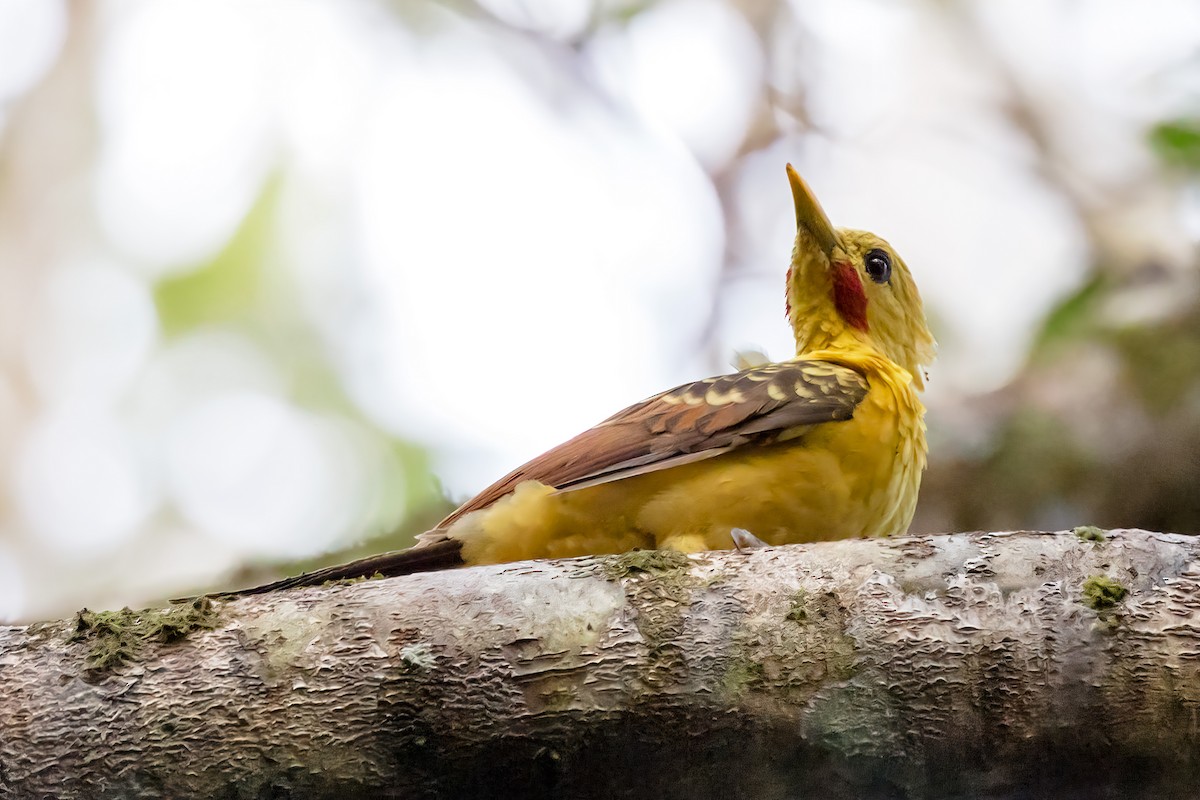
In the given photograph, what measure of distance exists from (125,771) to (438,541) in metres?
1.32

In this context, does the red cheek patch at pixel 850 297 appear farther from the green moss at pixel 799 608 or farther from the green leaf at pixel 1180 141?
the green moss at pixel 799 608

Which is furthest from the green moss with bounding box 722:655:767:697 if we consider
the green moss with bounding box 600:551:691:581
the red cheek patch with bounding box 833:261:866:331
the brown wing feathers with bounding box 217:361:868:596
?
the red cheek patch with bounding box 833:261:866:331

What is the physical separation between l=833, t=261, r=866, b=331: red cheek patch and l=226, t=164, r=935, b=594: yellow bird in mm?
811

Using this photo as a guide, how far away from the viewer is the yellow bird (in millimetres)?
3604

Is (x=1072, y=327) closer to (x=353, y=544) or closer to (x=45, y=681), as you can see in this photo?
(x=353, y=544)

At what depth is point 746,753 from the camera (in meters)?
2.59

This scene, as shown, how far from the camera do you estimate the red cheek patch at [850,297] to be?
4.88m

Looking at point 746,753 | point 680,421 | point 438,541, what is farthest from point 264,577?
point 746,753

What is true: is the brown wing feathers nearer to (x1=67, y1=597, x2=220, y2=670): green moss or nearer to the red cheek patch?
(x1=67, y1=597, x2=220, y2=670): green moss

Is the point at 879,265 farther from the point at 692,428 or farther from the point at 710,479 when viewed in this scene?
the point at 710,479

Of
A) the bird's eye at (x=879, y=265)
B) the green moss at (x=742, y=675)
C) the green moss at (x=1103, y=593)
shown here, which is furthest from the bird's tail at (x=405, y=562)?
the bird's eye at (x=879, y=265)

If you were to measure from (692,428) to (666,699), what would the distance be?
131 cm

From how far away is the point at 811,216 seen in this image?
4879mm

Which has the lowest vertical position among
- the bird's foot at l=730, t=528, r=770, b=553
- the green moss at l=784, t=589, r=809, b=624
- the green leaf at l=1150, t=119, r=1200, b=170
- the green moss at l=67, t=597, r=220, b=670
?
the green moss at l=784, t=589, r=809, b=624
